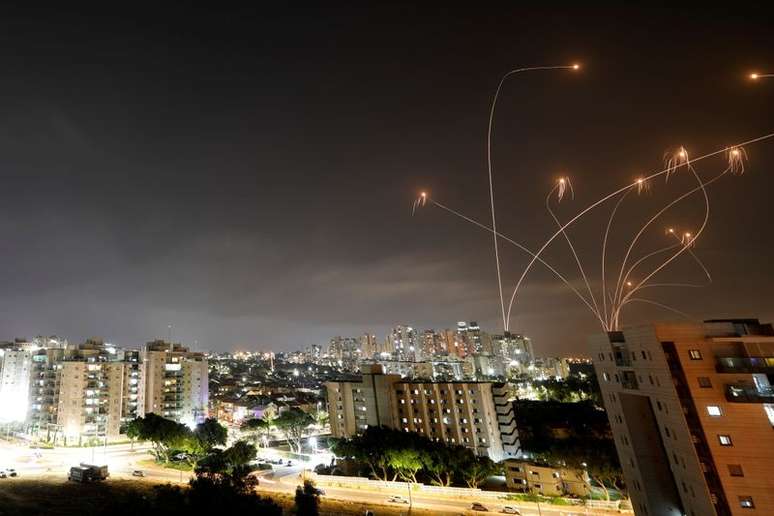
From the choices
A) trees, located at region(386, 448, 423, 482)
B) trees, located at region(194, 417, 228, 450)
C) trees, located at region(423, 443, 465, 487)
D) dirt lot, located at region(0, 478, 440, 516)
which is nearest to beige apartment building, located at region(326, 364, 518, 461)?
trees, located at region(423, 443, 465, 487)

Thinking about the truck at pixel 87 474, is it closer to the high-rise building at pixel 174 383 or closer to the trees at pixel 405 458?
the trees at pixel 405 458

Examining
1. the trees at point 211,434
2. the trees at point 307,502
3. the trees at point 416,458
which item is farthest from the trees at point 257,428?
the trees at point 307,502

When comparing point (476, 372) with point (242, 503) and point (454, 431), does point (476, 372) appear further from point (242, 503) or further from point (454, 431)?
point (242, 503)

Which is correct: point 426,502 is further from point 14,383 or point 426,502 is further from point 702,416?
point 14,383

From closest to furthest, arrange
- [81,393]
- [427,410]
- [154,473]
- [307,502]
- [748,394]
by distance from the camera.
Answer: [307,502], [748,394], [154,473], [427,410], [81,393]

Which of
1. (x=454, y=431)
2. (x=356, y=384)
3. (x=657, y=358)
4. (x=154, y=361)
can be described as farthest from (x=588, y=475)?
(x=154, y=361)

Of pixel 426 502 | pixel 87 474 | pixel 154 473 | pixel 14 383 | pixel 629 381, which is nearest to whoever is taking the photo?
pixel 629 381

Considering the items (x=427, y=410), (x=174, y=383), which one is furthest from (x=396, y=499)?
(x=174, y=383)
